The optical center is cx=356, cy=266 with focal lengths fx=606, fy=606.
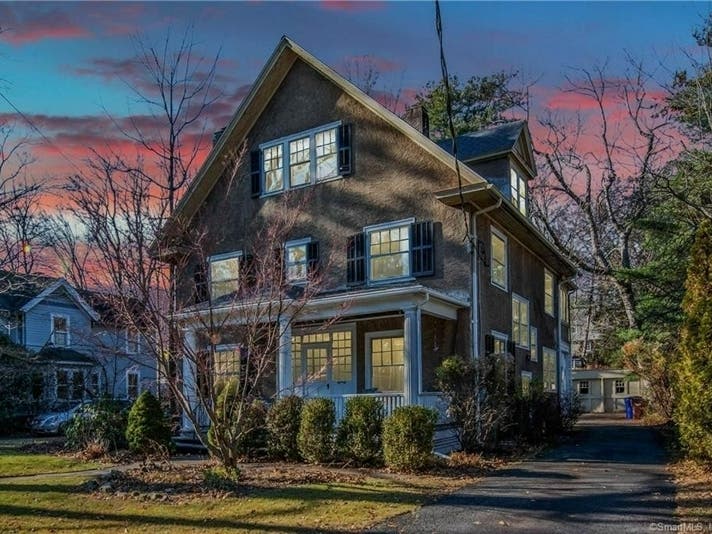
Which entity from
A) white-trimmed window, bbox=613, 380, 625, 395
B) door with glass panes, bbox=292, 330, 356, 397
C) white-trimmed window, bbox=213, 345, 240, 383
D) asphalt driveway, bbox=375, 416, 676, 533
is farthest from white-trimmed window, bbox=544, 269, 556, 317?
white-trimmed window, bbox=613, 380, 625, 395

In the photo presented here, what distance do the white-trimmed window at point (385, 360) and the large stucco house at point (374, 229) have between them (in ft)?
0.10

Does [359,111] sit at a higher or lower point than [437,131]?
lower

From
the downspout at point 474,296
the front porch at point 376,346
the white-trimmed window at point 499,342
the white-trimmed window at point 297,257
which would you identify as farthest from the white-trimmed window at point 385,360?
the white-trimmed window at point 297,257

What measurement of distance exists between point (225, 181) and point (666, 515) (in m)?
14.9

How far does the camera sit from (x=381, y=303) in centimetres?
1348

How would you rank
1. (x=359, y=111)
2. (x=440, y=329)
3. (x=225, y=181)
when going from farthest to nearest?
(x=225, y=181), (x=359, y=111), (x=440, y=329)

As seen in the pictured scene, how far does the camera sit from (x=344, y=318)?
15.1m

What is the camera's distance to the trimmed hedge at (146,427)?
13.0m

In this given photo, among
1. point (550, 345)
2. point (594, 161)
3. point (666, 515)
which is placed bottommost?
point (666, 515)

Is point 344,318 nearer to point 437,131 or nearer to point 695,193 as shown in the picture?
point 695,193

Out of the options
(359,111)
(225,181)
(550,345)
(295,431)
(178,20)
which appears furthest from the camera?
(550,345)

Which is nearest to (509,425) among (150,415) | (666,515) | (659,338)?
(666,515)

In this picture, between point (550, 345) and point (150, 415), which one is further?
point (550, 345)

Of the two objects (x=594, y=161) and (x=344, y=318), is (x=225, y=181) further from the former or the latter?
(x=594, y=161)
